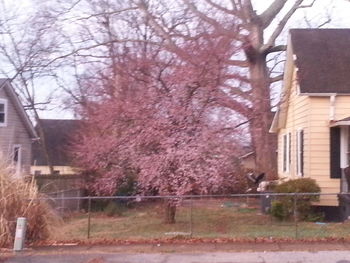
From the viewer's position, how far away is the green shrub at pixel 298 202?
701 inches

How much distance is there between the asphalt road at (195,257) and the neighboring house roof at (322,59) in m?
8.43

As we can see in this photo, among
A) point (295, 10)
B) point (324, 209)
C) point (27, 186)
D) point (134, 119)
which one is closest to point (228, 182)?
point (134, 119)

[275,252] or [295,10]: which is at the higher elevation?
[295,10]

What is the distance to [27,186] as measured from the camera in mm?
13148

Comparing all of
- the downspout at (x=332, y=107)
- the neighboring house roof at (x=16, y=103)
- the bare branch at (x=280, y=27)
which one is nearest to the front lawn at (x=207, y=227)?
the downspout at (x=332, y=107)

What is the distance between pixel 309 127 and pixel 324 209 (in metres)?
2.62

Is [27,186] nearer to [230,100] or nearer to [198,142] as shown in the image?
[198,142]

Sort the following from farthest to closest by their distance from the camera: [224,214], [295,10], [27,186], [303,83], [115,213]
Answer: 1. [295,10]
2. [115,213]
3. [224,214]
4. [303,83]
5. [27,186]

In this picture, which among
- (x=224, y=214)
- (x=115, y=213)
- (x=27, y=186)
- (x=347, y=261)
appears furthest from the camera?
(x=115, y=213)

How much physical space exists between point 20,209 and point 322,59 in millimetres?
11538

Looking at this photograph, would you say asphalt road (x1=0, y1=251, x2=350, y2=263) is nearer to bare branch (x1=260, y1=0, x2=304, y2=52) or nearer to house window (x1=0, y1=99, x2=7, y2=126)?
bare branch (x1=260, y1=0, x2=304, y2=52)

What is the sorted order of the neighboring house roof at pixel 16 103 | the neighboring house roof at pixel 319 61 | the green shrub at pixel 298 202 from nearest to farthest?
the green shrub at pixel 298 202 < the neighboring house roof at pixel 319 61 < the neighboring house roof at pixel 16 103

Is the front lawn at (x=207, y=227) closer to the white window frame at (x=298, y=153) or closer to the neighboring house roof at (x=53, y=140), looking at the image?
the white window frame at (x=298, y=153)

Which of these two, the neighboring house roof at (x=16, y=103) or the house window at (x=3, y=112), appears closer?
the house window at (x=3, y=112)
